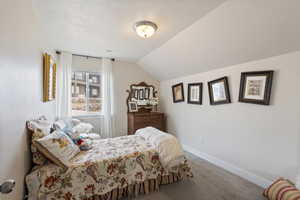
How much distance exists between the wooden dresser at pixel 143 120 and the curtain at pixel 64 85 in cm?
161

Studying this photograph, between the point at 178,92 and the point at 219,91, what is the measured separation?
125 cm

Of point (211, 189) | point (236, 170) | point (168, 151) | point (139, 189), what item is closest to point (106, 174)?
point (139, 189)

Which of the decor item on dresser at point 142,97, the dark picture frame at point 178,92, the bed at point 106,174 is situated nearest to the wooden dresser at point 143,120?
the decor item on dresser at point 142,97

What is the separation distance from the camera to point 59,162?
1486mm

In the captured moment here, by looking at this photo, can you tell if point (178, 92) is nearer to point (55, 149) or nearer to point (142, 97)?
point (142, 97)


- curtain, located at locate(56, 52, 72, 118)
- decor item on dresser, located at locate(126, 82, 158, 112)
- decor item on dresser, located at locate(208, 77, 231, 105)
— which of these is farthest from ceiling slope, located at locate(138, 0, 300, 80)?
curtain, located at locate(56, 52, 72, 118)

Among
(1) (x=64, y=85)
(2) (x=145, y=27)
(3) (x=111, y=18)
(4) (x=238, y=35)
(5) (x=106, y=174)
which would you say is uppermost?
(3) (x=111, y=18)

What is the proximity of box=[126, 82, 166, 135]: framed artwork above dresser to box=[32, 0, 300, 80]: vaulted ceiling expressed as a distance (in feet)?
5.37

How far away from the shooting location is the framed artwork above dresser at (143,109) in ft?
12.5

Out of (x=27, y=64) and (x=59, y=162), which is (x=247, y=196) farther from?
(x=27, y=64)

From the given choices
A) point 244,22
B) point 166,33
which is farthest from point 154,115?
point 244,22

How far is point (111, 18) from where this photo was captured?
1942mm

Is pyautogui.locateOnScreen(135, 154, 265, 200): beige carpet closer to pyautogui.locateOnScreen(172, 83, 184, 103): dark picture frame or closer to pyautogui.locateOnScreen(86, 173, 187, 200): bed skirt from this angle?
pyautogui.locateOnScreen(86, 173, 187, 200): bed skirt

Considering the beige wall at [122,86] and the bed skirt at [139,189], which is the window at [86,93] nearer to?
the beige wall at [122,86]
